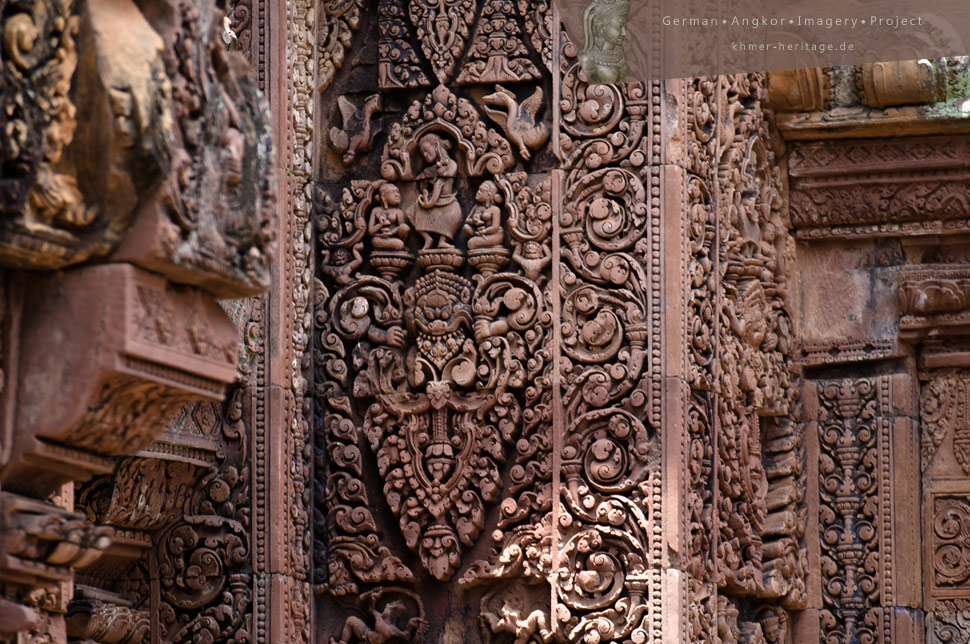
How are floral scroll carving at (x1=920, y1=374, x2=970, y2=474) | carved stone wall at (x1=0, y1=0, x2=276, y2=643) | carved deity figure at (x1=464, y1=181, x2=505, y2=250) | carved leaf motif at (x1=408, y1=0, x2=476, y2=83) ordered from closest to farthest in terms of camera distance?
carved stone wall at (x1=0, y1=0, x2=276, y2=643) → carved deity figure at (x1=464, y1=181, x2=505, y2=250) → carved leaf motif at (x1=408, y1=0, x2=476, y2=83) → floral scroll carving at (x1=920, y1=374, x2=970, y2=474)

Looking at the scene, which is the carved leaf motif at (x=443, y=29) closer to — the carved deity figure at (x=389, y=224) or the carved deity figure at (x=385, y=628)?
the carved deity figure at (x=389, y=224)

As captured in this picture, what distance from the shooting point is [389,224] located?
6.92 meters

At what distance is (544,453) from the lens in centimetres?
664

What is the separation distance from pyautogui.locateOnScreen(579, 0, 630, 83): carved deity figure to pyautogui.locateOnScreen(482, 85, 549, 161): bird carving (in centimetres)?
22

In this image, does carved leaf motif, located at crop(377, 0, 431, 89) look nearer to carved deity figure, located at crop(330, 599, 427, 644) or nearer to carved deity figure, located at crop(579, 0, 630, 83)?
carved deity figure, located at crop(579, 0, 630, 83)

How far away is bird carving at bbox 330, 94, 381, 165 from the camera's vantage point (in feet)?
23.0

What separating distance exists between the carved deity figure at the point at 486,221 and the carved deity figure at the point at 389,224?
25 cm

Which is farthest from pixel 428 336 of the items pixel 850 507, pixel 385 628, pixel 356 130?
pixel 850 507

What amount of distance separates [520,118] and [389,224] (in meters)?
0.60

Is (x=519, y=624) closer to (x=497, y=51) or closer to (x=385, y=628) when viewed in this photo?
(x=385, y=628)

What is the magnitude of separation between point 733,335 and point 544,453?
1056 millimetres

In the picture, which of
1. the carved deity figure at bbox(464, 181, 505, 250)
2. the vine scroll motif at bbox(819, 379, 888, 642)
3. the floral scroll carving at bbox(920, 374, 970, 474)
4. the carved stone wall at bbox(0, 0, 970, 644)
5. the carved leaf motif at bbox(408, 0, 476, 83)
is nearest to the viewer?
Answer: the carved stone wall at bbox(0, 0, 970, 644)

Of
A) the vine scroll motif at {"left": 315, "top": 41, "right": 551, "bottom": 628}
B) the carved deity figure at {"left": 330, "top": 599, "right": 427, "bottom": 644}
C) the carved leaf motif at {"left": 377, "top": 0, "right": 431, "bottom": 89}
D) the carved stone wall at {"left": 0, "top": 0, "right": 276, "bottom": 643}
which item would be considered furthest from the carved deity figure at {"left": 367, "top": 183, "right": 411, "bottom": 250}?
the carved stone wall at {"left": 0, "top": 0, "right": 276, "bottom": 643}

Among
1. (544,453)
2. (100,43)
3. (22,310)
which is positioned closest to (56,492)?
(22,310)
